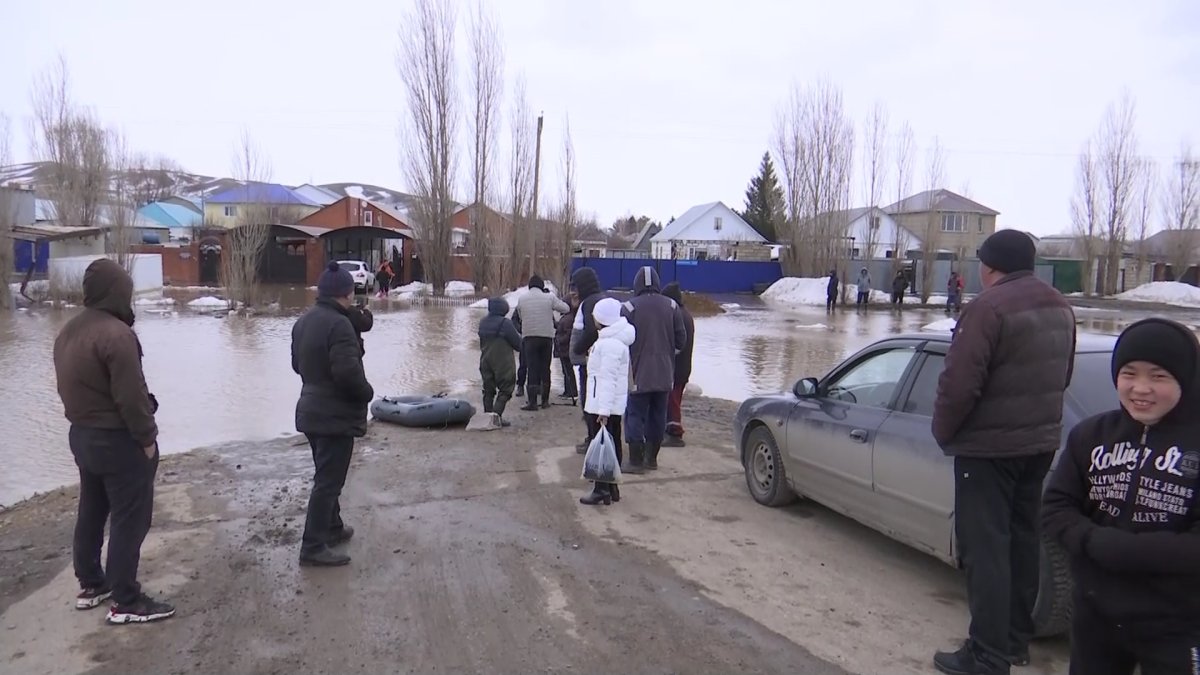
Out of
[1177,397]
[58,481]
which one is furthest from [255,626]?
[58,481]

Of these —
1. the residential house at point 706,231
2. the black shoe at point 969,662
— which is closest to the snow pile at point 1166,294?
the residential house at point 706,231

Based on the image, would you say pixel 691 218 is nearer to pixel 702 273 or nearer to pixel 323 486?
pixel 702 273

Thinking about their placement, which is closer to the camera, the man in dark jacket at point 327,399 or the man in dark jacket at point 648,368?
the man in dark jacket at point 327,399

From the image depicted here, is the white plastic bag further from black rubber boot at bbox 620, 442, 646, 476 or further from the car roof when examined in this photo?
the car roof

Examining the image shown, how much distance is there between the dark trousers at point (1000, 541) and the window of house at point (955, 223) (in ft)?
213

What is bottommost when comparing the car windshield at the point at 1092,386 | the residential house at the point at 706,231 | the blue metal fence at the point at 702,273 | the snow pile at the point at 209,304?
the snow pile at the point at 209,304

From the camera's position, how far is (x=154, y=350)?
51.9 feet

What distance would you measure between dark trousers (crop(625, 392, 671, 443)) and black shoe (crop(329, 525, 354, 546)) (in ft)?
8.35

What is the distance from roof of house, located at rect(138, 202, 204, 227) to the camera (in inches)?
2936

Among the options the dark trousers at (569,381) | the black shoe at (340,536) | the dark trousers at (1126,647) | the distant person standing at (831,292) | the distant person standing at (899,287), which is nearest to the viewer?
the dark trousers at (1126,647)

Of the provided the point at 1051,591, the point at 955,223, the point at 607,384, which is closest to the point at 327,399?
the point at 607,384

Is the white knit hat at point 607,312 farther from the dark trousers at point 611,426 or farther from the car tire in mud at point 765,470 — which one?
the car tire in mud at point 765,470

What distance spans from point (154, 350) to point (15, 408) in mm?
5853

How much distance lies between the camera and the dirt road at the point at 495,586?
3.68 meters
